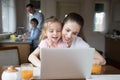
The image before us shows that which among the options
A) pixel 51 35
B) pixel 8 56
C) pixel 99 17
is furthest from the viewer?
pixel 99 17

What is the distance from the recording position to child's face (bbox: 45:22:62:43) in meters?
1.67

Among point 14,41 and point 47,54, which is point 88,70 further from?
point 14,41

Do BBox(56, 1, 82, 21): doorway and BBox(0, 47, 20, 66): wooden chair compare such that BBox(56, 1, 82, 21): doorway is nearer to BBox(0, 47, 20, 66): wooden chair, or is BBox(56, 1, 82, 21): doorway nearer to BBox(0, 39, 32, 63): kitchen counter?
BBox(0, 39, 32, 63): kitchen counter

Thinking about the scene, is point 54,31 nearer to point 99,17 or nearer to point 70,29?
point 70,29

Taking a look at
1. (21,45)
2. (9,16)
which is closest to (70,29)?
(21,45)

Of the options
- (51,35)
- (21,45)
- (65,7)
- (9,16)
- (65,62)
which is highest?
(65,7)

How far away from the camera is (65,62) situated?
50.1 inches

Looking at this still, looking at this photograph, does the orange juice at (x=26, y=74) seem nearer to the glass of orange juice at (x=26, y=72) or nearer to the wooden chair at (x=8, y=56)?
the glass of orange juice at (x=26, y=72)

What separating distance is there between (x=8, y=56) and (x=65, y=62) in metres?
1.11

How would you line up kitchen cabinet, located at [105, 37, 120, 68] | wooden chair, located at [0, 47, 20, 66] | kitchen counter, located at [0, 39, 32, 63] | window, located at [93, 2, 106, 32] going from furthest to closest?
window, located at [93, 2, 106, 32] → kitchen cabinet, located at [105, 37, 120, 68] → kitchen counter, located at [0, 39, 32, 63] → wooden chair, located at [0, 47, 20, 66]

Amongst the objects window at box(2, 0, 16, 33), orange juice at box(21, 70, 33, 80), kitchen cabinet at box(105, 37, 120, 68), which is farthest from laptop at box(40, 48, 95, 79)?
kitchen cabinet at box(105, 37, 120, 68)

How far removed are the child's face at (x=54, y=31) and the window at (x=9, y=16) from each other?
3.86 meters

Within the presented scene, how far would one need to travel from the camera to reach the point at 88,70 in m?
1.35

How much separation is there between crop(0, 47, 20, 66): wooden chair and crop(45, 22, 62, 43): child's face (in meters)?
0.69
